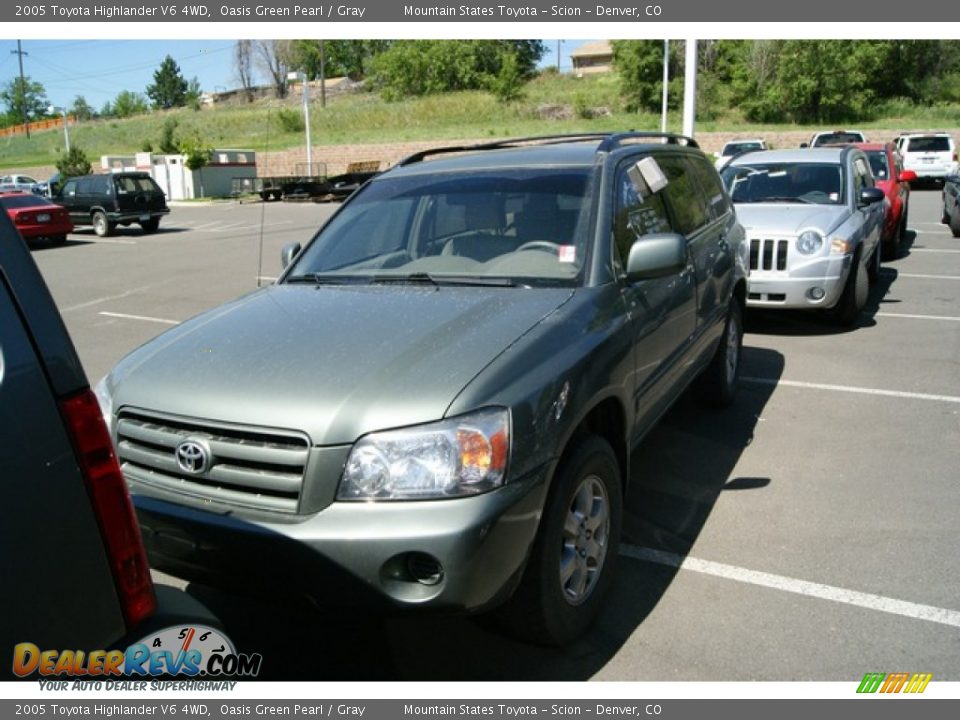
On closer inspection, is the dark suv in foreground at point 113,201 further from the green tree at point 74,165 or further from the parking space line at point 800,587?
the parking space line at point 800,587

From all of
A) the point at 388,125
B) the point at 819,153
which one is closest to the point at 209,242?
the point at 819,153

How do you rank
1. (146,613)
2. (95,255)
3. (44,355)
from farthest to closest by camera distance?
1. (95,255)
2. (146,613)
3. (44,355)

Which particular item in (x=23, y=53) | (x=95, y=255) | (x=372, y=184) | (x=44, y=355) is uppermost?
(x=23, y=53)

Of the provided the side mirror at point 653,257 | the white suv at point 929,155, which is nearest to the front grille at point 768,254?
the side mirror at point 653,257

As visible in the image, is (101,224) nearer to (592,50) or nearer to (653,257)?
(653,257)

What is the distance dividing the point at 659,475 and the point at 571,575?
6.08 ft

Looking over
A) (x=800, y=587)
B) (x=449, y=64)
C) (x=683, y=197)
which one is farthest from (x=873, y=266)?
(x=449, y=64)

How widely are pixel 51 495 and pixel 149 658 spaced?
1.61ft

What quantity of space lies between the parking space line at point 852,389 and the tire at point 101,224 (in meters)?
21.3

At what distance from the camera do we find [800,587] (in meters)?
3.58

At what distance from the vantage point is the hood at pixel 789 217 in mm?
8055

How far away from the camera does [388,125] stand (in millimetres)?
63469

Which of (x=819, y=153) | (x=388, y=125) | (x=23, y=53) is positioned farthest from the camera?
(x=23, y=53)

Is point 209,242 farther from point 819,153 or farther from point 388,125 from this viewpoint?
point 388,125
